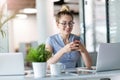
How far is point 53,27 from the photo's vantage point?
620 cm

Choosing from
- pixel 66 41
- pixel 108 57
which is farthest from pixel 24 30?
pixel 108 57

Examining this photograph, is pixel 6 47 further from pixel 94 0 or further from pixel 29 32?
pixel 29 32

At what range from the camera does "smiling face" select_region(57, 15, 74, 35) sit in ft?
8.17

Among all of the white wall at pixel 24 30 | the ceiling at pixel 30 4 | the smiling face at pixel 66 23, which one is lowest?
the smiling face at pixel 66 23

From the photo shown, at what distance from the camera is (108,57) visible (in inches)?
77.8

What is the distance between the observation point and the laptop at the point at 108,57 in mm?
1940

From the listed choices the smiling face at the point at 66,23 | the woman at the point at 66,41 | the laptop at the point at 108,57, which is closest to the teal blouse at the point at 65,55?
the woman at the point at 66,41

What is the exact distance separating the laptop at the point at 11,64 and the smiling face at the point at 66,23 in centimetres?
80

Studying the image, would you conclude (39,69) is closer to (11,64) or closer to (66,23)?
(11,64)

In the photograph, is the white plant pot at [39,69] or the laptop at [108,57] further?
the laptop at [108,57]

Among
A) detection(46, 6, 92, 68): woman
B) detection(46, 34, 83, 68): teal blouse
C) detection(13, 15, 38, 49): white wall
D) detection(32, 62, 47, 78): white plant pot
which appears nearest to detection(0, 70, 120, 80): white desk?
detection(32, 62, 47, 78): white plant pot

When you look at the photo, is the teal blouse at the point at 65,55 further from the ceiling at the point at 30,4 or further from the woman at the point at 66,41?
the ceiling at the point at 30,4

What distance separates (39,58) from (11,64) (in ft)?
0.64

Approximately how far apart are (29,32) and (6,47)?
6.17 m
